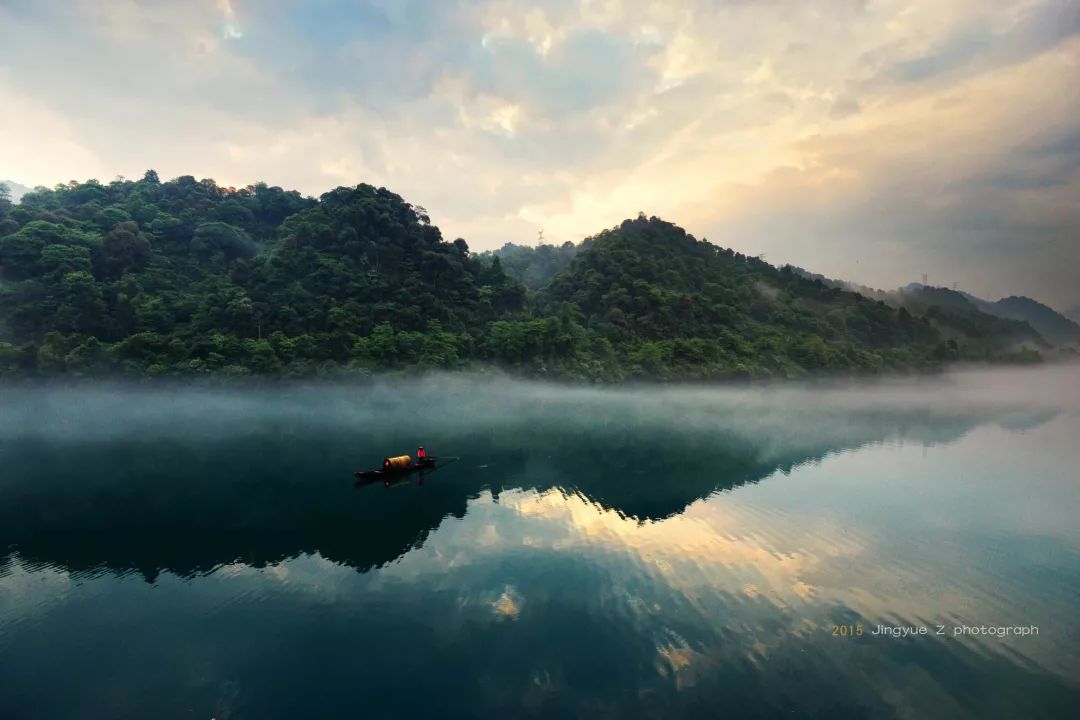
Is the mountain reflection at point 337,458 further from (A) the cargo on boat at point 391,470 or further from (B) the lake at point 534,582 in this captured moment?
(A) the cargo on boat at point 391,470

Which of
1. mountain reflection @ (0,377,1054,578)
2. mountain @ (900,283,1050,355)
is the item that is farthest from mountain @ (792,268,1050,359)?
mountain reflection @ (0,377,1054,578)

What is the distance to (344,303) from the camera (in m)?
69.5

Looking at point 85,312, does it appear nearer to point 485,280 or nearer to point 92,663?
point 485,280

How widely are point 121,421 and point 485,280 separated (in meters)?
54.7

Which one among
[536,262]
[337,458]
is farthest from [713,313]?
[337,458]

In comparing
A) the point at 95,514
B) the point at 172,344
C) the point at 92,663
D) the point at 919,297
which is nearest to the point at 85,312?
the point at 172,344

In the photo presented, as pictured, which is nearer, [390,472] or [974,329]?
[390,472]

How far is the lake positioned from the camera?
11383 millimetres

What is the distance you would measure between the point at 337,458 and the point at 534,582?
2400 centimetres

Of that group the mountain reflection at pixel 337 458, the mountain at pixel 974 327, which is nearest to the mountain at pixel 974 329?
the mountain at pixel 974 327

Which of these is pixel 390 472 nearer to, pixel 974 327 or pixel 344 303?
pixel 344 303

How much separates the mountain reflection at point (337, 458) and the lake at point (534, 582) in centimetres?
28

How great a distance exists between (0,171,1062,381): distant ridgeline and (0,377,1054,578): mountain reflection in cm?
573

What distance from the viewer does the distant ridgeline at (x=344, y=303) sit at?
189 ft
